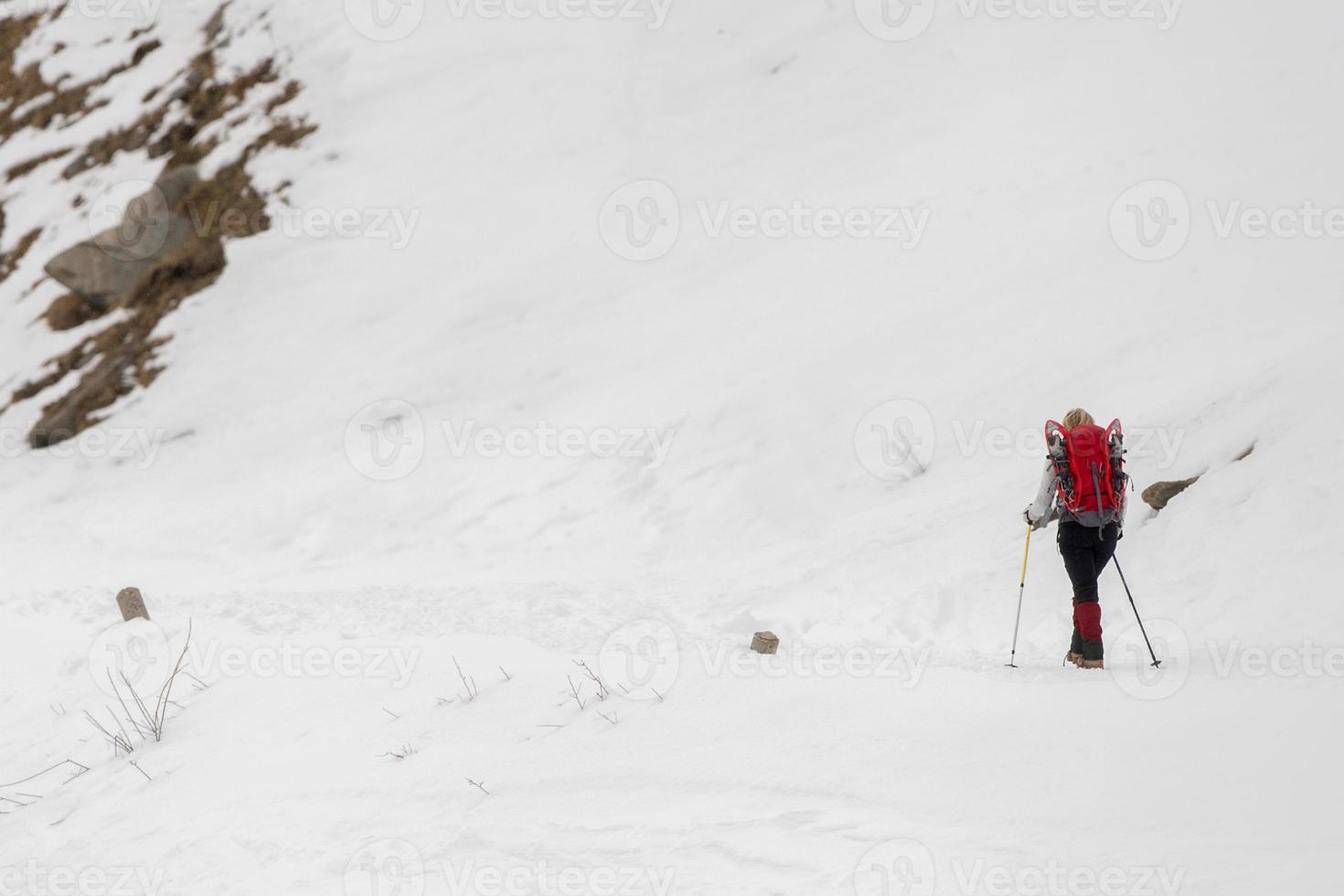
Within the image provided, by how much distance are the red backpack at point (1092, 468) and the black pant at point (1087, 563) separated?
0.11m

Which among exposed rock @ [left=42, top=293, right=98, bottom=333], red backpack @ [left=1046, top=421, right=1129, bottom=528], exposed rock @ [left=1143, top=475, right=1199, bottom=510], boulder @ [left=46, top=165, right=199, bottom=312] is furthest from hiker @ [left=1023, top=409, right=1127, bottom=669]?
exposed rock @ [left=42, top=293, right=98, bottom=333]

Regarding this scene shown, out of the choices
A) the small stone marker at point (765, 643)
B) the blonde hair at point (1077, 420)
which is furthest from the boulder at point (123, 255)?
the blonde hair at point (1077, 420)

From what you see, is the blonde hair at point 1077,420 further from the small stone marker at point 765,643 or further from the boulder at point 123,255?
the boulder at point 123,255

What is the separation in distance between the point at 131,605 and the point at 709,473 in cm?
565

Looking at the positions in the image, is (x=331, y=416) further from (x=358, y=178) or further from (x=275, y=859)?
(x=275, y=859)

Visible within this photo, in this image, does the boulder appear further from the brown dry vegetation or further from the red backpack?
the red backpack

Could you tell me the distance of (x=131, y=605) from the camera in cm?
860

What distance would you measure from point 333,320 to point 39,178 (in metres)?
8.40

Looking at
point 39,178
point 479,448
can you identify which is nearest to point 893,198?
point 479,448

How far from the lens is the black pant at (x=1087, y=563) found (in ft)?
Result: 19.3

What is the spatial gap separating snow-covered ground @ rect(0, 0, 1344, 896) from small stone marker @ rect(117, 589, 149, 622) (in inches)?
8.9

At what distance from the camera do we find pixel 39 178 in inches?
690

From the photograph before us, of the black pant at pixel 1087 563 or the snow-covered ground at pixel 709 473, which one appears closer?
the snow-covered ground at pixel 709 473

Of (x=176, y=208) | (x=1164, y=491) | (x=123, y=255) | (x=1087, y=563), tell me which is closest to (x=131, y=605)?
(x=1087, y=563)
